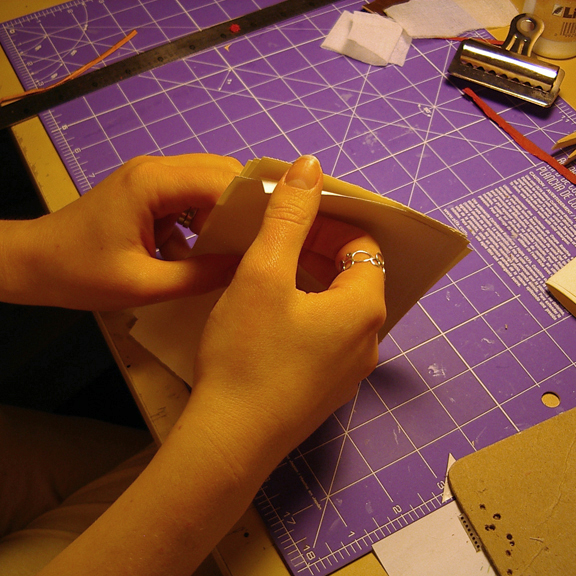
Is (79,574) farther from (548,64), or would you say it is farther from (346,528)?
(548,64)

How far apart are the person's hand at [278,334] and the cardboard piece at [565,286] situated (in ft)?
1.85

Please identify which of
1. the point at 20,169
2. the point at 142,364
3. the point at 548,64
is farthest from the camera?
the point at 20,169

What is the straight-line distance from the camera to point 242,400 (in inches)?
23.3

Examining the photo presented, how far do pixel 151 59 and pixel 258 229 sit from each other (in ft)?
2.83

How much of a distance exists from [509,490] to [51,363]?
1.33 meters

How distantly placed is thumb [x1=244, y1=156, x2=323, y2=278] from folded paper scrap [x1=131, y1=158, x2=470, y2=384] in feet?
0.08

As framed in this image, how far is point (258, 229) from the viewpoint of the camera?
0.74 metres

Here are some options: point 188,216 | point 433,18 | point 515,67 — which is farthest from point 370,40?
point 188,216

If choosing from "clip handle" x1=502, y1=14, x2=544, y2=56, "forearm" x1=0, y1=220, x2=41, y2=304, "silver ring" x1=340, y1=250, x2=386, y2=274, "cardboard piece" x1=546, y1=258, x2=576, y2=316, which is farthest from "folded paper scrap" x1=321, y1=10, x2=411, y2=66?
"forearm" x1=0, y1=220, x2=41, y2=304

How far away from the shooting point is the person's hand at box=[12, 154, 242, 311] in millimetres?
736

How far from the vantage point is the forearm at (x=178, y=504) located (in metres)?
0.56

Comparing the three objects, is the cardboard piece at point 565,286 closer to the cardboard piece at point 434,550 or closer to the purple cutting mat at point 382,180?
the purple cutting mat at point 382,180

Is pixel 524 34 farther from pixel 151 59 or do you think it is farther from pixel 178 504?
pixel 178 504

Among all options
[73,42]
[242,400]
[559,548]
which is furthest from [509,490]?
[73,42]
